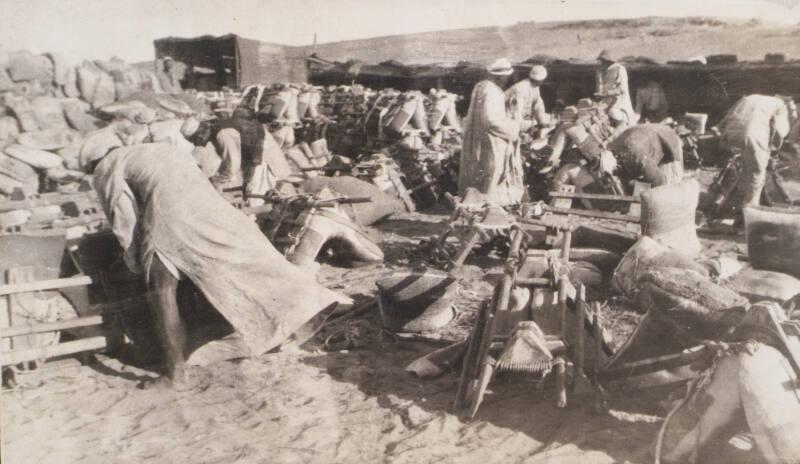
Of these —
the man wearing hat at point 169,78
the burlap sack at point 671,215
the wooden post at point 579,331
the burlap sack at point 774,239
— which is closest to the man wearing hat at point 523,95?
the burlap sack at point 671,215

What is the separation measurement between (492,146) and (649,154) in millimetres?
2069

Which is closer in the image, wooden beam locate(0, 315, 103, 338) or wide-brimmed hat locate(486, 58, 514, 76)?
wooden beam locate(0, 315, 103, 338)

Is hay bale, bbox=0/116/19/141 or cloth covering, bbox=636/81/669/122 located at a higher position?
cloth covering, bbox=636/81/669/122

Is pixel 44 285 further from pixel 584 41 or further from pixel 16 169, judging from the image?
pixel 584 41

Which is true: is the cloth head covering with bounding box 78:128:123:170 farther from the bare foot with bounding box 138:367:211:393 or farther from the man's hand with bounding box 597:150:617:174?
the man's hand with bounding box 597:150:617:174

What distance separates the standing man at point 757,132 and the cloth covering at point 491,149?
265 centimetres

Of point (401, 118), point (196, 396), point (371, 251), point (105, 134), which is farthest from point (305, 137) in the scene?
point (196, 396)

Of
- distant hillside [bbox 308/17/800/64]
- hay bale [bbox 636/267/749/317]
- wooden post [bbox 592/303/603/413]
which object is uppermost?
distant hillside [bbox 308/17/800/64]

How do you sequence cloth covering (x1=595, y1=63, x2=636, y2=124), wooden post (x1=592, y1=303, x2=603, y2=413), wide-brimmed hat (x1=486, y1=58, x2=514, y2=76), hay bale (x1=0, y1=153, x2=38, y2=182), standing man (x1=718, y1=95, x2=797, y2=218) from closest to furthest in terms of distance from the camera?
wooden post (x1=592, y1=303, x2=603, y2=413) < wide-brimmed hat (x1=486, y1=58, x2=514, y2=76) < standing man (x1=718, y1=95, x2=797, y2=218) < hay bale (x1=0, y1=153, x2=38, y2=182) < cloth covering (x1=595, y1=63, x2=636, y2=124)

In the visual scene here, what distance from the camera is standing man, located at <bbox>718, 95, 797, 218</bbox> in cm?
782

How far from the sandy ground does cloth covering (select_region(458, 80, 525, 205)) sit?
3.50 meters

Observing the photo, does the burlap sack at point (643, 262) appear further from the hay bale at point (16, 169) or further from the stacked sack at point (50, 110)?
the hay bale at point (16, 169)

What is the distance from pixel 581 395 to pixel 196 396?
2.33 meters

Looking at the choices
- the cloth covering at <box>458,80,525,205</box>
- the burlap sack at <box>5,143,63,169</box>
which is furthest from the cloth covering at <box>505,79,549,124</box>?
the burlap sack at <box>5,143,63,169</box>
